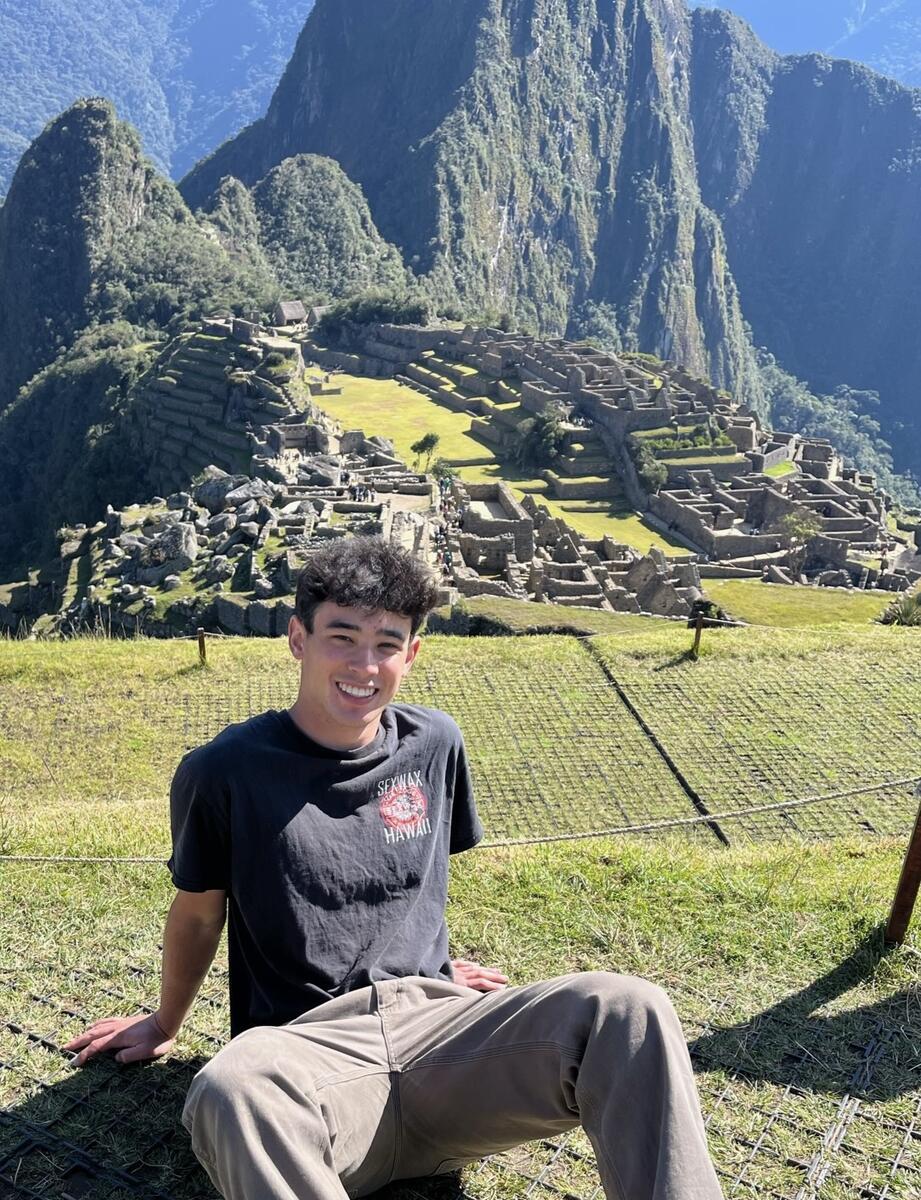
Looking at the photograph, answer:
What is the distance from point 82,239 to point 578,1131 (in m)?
71.4

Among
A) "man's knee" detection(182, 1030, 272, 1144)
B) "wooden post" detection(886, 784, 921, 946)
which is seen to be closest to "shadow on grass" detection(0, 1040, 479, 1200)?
"man's knee" detection(182, 1030, 272, 1144)

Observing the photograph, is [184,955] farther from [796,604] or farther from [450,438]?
[450,438]

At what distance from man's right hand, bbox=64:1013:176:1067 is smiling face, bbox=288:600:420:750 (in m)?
0.88

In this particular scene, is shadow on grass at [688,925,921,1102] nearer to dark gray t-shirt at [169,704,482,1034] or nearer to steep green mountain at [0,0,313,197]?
dark gray t-shirt at [169,704,482,1034]

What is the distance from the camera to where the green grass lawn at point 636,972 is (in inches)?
94.4

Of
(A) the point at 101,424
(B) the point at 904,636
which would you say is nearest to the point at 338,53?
(A) the point at 101,424

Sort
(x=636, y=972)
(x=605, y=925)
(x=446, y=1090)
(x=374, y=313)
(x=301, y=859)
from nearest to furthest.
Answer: (x=446, y=1090)
(x=301, y=859)
(x=636, y=972)
(x=605, y=925)
(x=374, y=313)

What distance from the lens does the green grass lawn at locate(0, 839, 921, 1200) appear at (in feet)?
7.87

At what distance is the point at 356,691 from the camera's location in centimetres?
230

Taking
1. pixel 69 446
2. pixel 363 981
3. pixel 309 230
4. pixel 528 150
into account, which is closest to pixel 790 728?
pixel 363 981

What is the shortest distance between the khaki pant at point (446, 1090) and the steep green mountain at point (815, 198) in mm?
140483

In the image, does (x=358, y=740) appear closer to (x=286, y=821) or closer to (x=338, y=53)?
(x=286, y=821)

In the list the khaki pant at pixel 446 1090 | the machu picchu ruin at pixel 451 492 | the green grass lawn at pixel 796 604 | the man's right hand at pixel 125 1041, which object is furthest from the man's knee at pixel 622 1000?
the green grass lawn at pixel 796 604

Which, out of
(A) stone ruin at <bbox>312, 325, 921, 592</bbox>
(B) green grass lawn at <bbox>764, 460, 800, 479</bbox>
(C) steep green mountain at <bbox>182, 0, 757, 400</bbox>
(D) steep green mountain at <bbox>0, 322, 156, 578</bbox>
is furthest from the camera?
(C) steep green mountain at <bbox>182, 0, 757, 400</bbox>
